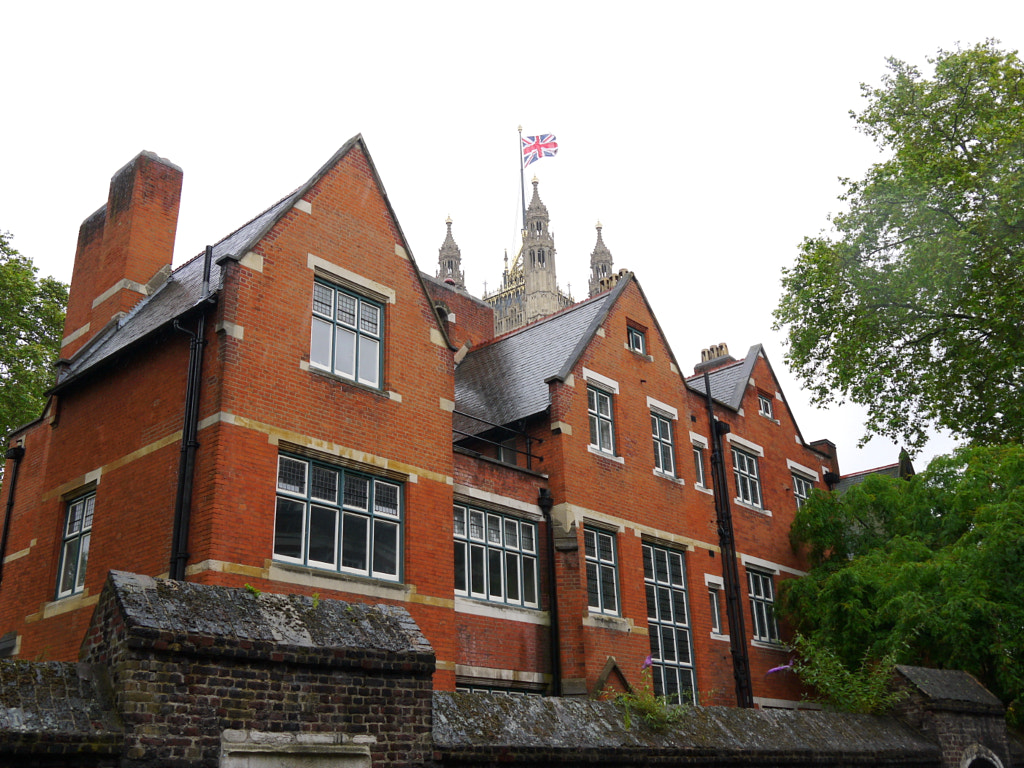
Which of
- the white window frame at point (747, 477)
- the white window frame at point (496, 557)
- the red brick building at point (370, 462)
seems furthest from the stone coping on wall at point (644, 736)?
the white window frame at point (747, 477)

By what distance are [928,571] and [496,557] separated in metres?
9.30

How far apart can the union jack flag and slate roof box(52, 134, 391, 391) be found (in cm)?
6410

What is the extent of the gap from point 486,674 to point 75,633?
729 centimetres

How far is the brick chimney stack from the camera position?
21281 mm

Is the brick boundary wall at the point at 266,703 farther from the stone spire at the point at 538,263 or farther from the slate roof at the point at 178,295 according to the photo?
the stone spire at the point at 538,263

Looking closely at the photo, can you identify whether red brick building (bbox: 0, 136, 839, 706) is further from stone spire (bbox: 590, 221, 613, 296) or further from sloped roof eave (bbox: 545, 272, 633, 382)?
stone spire (bbox: 590, 221, 613, 296)

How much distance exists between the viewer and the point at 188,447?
14773 millimetres

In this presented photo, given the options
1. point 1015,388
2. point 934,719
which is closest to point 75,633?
point 934,719

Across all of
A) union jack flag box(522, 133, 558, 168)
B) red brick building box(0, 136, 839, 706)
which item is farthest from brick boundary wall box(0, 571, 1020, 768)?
union jack flag box(522, 133, 558, 168)

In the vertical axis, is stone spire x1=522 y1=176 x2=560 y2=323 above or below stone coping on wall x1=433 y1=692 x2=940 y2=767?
above

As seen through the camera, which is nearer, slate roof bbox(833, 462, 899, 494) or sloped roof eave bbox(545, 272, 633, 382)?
sloped roof eave bbox(545, 272, 633, 382)

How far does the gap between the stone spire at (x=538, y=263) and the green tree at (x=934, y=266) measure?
98491mm

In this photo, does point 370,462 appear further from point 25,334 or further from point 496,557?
point 25,334

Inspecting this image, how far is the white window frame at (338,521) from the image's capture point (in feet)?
49.5
